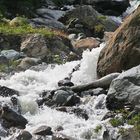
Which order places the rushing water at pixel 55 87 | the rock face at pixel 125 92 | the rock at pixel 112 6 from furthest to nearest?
the rock at pixel 112 6 → the rock face at pixel 125 92 → the rushing water at pixel 55 87

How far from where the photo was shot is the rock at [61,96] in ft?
43.3

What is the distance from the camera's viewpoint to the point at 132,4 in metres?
38.4

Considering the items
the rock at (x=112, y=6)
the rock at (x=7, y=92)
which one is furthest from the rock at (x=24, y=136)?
the rock at (x=112, y=6)

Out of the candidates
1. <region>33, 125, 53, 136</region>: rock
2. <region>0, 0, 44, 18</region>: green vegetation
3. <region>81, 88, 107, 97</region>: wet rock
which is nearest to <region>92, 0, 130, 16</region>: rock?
<region>0, 0, 44, 18</region>: green vegetation

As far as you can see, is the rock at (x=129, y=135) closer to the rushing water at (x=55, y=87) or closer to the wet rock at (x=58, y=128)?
the rushing water at (x=55, y=87)

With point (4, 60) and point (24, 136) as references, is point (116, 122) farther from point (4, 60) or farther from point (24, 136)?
point (4, 60)

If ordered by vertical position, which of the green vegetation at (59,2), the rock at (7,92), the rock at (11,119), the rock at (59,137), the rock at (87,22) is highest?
the rock at (59,137)

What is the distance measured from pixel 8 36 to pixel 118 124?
10.1m

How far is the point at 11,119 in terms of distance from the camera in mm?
11852

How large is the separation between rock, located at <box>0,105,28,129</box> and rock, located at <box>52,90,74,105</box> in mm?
1427

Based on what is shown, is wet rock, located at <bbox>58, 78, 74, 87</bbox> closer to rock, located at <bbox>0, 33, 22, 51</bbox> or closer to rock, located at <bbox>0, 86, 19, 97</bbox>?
rock, located at <bbox>0, 86, 19, 97</bbox>

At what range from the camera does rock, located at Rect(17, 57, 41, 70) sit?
1764 cm

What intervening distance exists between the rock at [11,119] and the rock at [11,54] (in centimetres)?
669

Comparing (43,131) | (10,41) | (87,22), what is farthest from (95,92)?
(87,22)
